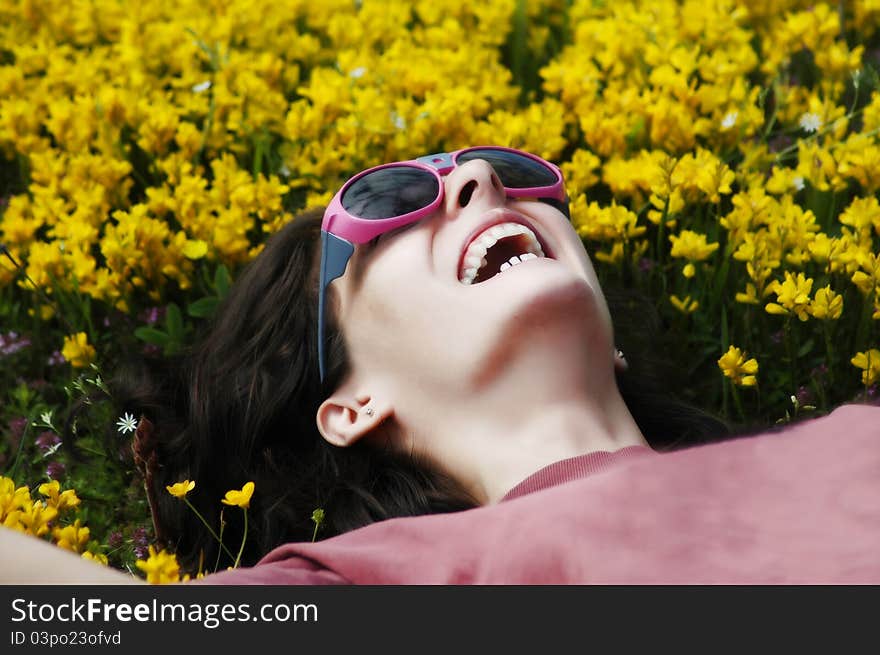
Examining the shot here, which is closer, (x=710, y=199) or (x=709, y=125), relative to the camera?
(x=710, y=199)

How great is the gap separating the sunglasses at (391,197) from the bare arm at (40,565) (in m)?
0.89

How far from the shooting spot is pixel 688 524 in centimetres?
201

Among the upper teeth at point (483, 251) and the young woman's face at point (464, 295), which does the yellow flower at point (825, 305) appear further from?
the upper teeth at point (483, 251)

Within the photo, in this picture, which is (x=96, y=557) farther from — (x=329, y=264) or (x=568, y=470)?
(x=568, y=470)

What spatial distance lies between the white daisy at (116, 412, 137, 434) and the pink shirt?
794 millimetres

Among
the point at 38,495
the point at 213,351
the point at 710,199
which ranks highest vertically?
the point at 710,199

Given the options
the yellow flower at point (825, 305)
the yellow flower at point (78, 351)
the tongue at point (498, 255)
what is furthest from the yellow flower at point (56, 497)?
the yellow flower at point (825, 305)

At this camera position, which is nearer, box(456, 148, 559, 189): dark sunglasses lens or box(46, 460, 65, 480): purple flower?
box(456, 148, 559, 189): dark sunglasses lens

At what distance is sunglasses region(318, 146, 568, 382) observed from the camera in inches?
105

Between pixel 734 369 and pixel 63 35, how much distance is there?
123 inches

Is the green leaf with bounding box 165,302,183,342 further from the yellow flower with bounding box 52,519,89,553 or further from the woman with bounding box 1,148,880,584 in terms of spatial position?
the yellow flower with bounding box 52,519,89,553

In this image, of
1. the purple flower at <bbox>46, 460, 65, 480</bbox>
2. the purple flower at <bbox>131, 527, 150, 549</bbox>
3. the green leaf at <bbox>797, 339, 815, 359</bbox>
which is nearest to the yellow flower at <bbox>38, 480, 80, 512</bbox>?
the purple flower at <bbox>131, 527, 150, 549</bbox>
